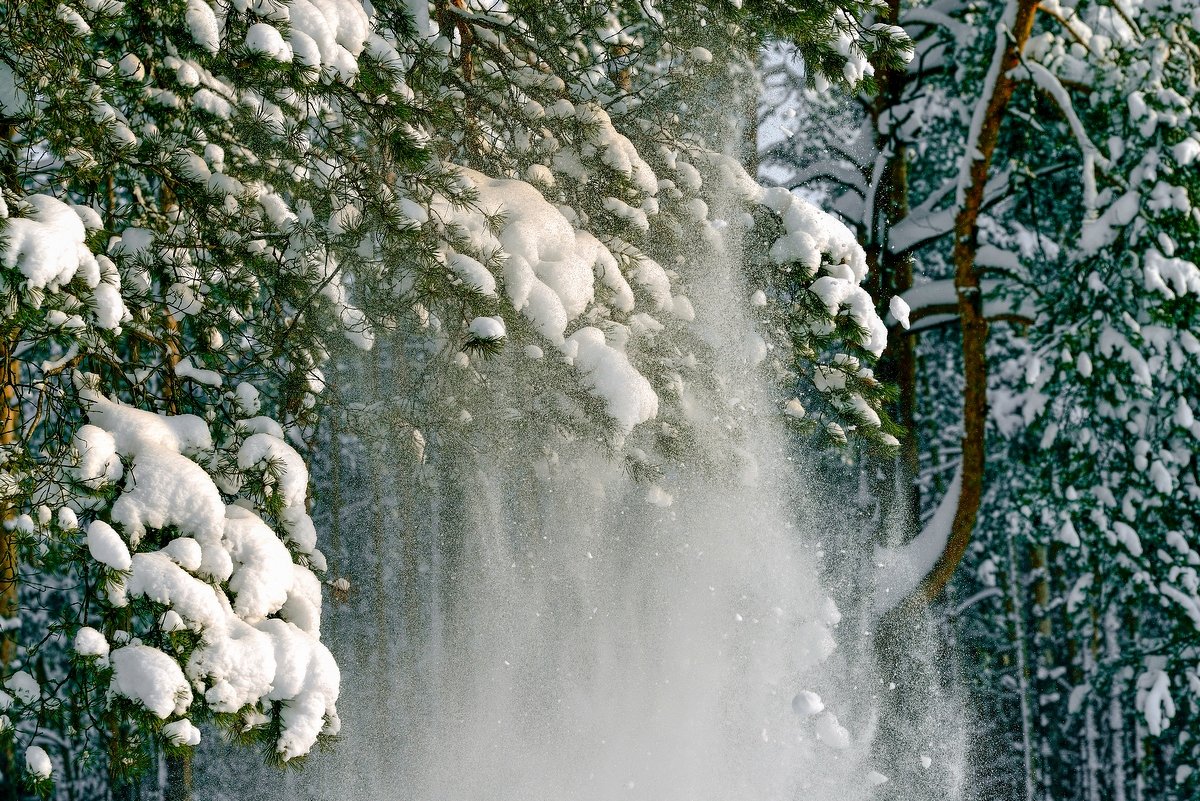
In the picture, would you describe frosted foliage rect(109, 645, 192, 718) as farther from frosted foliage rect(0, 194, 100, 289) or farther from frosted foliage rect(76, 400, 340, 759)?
frosted foliage rect(0, 194, 100, 289)

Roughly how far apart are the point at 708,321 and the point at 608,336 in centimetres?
156

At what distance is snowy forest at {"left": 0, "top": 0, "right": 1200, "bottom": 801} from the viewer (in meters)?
3.30

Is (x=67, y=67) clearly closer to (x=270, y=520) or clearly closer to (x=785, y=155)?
(x=270, y=520)

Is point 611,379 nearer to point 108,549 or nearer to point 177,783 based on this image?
point 108,549

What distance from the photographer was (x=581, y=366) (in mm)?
4215

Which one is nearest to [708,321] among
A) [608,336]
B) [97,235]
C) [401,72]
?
[608,336]

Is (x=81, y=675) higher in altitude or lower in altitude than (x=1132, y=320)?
lower

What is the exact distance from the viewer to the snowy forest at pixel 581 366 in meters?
3.30

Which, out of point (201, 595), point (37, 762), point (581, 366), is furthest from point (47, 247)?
point (581, 366)

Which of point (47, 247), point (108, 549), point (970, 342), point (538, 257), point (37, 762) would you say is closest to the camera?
point (47, 247)

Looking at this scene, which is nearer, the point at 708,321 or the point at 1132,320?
the point at 708,321

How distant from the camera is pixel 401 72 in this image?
392cm

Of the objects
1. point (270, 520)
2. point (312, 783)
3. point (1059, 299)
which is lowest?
point (312, 783)

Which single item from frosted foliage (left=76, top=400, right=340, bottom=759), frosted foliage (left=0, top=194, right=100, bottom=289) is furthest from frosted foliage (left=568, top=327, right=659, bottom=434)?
frosted foliage (left=0, top=194, right=100, bottom=289)
